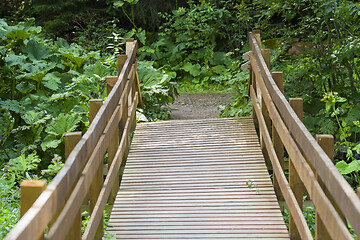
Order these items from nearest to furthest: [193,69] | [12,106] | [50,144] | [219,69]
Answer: [50,144] < [12,106] < [219,69] < [193,69]

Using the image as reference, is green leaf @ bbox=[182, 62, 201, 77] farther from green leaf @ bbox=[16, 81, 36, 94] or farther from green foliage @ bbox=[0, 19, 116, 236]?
green leaf @ bbox=[16, 81, 36, 94]

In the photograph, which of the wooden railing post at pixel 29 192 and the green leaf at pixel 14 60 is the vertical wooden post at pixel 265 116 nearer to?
the wooden railing post at pixel 29 192

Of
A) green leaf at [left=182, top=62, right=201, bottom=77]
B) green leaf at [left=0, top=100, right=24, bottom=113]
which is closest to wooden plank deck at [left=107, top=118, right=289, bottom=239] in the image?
green leaf at [left=0, top=100, right=24, bottom=113]

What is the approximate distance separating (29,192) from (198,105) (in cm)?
838

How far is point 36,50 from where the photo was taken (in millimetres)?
8078

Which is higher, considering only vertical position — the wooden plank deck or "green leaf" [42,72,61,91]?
"green leaf" [42,72,61,91]

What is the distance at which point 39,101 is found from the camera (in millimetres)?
7457

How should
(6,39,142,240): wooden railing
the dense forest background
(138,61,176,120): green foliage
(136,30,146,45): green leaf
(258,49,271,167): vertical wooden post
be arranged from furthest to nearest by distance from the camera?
(136,30,146,45): green leaf → (138,61,176,120): green foliage → the dense forest background → (258,49,271,167): vertical wooden post → (6,39,142,240): wooden railing

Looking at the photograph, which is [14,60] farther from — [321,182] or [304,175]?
[321,182]

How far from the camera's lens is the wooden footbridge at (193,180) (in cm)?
236

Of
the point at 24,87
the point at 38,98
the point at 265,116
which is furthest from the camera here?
the point at 24,87

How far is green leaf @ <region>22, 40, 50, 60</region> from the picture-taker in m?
8.02

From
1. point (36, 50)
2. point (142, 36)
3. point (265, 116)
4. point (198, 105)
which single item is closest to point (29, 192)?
point (265, 116)

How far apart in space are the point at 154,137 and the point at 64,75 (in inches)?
107
